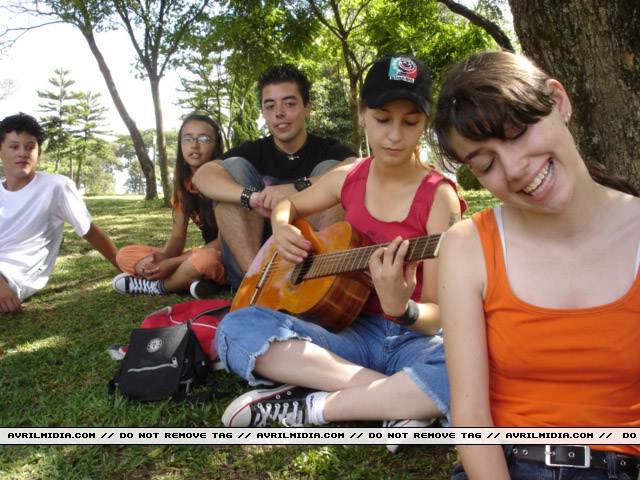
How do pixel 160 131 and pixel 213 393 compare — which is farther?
pixel 160 131

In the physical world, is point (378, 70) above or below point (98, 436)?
above

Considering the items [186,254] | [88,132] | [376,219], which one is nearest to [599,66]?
[376,219]

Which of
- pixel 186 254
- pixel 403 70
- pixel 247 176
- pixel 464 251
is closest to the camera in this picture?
pixel 464 251

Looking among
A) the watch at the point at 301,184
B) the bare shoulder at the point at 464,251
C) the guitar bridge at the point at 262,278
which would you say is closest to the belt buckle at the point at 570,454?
the bare shoulder at the point at 464,251

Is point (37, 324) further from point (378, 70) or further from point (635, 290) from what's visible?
point (635, 290)

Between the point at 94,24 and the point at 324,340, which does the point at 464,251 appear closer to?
the point at 324,340

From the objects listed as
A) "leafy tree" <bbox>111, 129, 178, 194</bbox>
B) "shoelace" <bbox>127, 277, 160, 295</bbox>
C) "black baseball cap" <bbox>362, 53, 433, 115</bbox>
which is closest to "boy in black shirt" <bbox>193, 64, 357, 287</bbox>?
"shoelace" <bbox>127, 277, 160, 295</bbox>

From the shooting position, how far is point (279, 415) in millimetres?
2111

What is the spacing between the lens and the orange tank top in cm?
123

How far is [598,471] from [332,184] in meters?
1.84

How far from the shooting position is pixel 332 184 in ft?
8.98

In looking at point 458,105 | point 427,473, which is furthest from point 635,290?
point 427,473

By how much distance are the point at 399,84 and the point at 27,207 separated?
330 cm

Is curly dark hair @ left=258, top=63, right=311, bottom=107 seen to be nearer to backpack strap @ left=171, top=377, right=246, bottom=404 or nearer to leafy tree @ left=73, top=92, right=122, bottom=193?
backpack strap @ left=171, top=377, right=246, bottom=404
